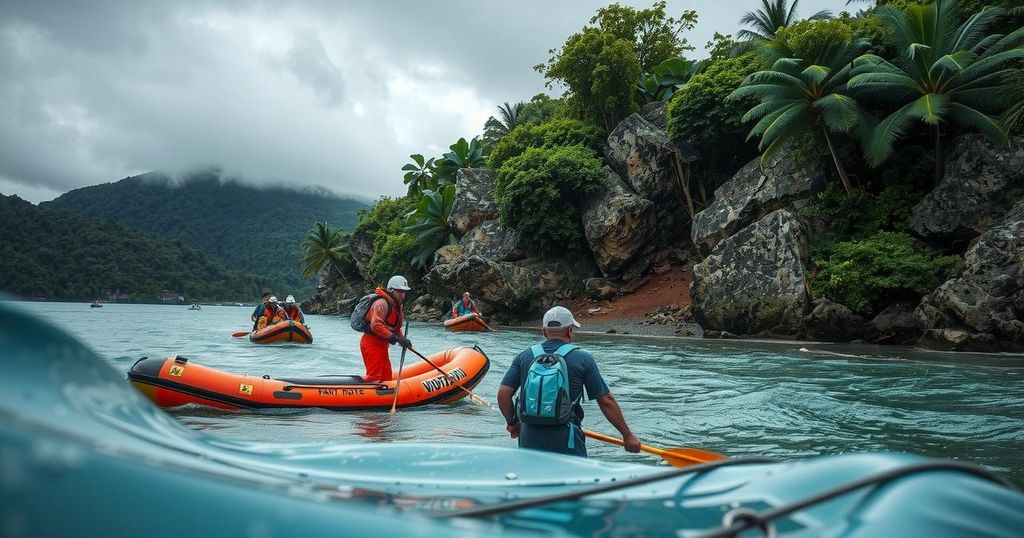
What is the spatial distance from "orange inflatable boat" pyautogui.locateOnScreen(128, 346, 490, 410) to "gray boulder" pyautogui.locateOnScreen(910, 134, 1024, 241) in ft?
48.9

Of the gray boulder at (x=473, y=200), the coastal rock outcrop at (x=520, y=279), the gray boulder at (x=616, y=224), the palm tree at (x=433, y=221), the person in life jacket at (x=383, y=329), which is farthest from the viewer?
the palm tree at (x=433, y=221)

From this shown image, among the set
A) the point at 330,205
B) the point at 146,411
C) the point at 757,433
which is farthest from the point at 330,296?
the point at 330,205

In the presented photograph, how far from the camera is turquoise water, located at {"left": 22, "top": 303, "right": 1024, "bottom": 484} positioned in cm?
643

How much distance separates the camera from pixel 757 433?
23.1 feet

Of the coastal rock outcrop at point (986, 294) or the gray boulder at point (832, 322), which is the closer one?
the coastal rock outcrop at point (986, 294)

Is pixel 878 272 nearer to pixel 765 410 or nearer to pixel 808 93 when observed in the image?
pixel 808 93

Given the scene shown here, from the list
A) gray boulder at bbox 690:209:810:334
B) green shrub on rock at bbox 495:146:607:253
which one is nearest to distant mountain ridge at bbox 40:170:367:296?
green shrub on rock at bbox 495:146:607:253

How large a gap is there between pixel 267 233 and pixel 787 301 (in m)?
123

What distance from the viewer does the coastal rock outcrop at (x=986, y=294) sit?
43.8 ft

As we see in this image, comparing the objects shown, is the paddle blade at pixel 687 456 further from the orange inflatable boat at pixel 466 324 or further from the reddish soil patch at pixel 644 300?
the reddish soil patch at pixel 644 300

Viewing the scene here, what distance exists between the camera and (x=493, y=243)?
31.4m

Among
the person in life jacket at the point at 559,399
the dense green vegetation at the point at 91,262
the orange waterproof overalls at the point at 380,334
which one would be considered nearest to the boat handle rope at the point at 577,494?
the person in life jacket at the point at 559,399

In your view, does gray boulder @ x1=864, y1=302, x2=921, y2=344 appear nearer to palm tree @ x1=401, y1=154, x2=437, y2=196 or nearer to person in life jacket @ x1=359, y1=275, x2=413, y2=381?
person in life jacket @ x1=359, y1=275, x2=413, y2=381

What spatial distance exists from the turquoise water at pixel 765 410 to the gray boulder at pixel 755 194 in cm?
742
